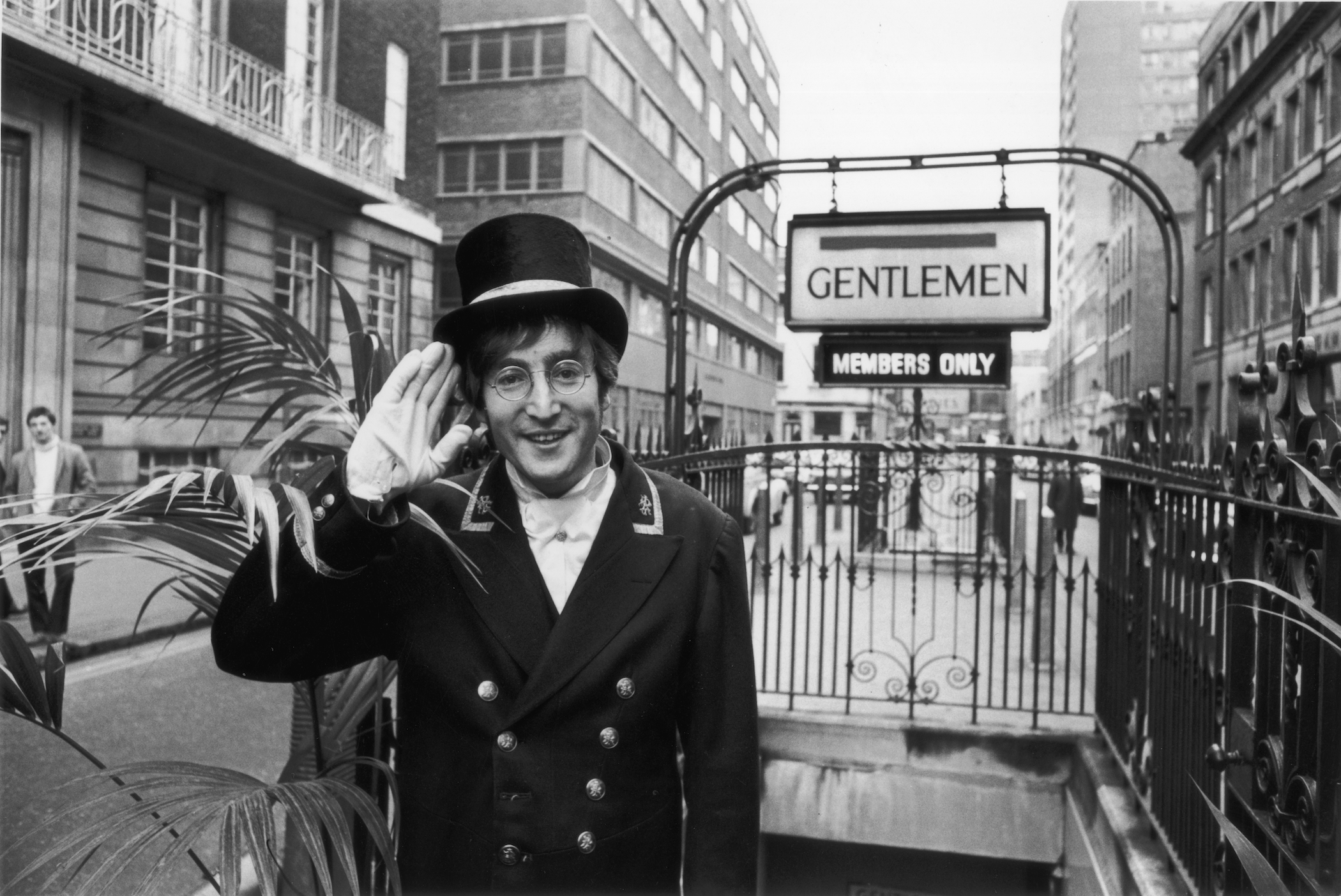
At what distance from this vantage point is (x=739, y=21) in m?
14.0

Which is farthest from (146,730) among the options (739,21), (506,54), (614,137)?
(614,137)

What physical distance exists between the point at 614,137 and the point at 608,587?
828 inches

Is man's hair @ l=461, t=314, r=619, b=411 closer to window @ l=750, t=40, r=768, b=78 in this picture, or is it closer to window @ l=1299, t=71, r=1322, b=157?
window @ l=750, t=40, r=768, b=78

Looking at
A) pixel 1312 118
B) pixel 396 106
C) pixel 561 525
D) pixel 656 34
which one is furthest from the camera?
pixel 656 34

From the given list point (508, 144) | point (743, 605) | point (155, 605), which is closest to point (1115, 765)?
point (743, 605)

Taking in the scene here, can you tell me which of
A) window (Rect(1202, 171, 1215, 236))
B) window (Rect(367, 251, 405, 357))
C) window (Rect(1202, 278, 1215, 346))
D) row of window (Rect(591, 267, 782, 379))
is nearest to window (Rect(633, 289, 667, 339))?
row of window (Rect(591, 267, 782, 379))

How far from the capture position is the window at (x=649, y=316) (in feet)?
81.9

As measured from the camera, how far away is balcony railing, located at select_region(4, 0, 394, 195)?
34.4 ft

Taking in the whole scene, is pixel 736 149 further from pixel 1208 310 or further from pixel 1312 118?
pixel 1208 310

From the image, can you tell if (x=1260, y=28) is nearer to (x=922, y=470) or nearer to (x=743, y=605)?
(x=922, y=470)

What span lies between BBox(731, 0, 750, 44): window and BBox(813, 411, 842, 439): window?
4456cm

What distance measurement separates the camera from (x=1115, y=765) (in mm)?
4352

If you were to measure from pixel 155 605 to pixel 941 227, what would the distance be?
9.04 m

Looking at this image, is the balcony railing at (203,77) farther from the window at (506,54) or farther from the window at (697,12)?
the window at (697,12)
